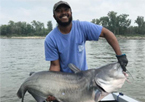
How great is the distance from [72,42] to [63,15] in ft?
1.50

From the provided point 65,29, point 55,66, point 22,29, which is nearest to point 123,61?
point 65,29

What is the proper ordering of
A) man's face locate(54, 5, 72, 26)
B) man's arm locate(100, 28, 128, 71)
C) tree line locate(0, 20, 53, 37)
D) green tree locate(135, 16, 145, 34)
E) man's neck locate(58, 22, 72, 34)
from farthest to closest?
tree line locate(0, 20, 53, 37) → green tree locate(135, 16, 145, 34) → man's neck locate(58, 22, 72, 34) → man's face locate(54, 5, 72, 26) → man's arm locate(100, 28, 128, 71)

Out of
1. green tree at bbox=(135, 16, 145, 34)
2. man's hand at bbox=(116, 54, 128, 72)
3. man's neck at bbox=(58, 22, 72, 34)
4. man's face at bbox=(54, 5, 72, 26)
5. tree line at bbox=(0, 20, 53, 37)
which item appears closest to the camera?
man's hand at bbox=(116, 54, 128, 72)

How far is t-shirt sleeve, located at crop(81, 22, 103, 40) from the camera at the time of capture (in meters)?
3.07

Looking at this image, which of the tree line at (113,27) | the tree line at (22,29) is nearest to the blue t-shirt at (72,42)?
the tree line at (113,27)

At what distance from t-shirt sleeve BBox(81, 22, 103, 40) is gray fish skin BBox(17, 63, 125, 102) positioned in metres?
0.69

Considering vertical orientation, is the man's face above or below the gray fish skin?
above

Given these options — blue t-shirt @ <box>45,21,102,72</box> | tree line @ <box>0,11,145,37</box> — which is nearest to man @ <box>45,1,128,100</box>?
blue t-shirt @ <box>45,21,102,72</box>

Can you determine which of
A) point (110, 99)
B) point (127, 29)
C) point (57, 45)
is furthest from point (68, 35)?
point (127, 29)

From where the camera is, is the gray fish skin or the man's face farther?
the man's face

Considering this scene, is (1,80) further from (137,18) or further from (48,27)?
(48,27)

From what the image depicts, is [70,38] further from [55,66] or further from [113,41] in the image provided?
[113,41]

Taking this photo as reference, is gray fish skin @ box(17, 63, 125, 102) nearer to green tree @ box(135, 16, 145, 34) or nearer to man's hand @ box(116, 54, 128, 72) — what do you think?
man's hand @ box(116, 54, 128, 72)

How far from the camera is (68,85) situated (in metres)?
2.71
